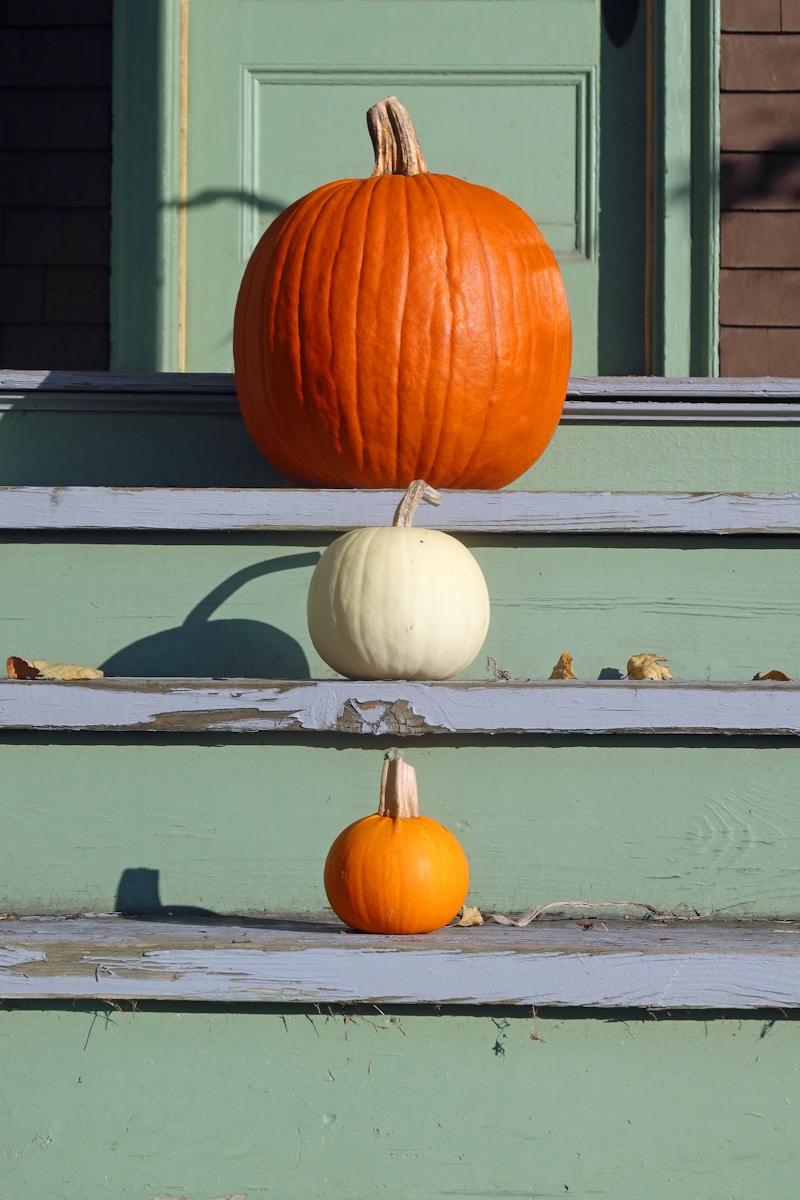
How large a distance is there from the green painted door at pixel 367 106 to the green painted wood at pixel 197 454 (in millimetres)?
1000

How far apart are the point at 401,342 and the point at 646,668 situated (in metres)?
0.67

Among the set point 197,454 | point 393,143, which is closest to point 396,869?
point 197,454

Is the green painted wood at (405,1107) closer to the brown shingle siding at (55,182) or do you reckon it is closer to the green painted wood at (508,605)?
the green painted wood at (508,605)

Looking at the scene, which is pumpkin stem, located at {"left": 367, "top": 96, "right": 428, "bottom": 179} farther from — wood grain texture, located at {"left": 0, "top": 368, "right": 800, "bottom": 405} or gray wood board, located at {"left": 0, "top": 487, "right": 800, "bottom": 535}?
gray wood board, located at {"left": 0, "top": 487, "right": 800, "bottom": 535}

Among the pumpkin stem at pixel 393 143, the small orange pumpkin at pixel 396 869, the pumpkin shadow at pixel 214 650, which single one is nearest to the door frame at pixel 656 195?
the pumpkin stem at pixel 393 143

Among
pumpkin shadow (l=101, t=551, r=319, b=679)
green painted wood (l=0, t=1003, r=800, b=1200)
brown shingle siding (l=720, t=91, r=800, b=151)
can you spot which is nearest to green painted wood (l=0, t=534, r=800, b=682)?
pumpkin shadow (l=101, t=551, r=319, b=679)

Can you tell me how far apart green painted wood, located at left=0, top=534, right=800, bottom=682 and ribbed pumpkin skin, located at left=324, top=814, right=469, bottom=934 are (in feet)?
1.36

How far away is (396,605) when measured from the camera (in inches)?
63.2

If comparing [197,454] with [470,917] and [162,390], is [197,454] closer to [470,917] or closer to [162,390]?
[162,390]

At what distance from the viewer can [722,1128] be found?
1.42 meters

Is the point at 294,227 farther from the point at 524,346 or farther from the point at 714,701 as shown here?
the point at 714,701

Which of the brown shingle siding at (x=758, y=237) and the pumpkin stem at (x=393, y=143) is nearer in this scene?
the pumpkin stem at (x=393, y=143)

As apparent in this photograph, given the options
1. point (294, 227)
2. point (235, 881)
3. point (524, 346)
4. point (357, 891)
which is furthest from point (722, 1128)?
point (294, 227)

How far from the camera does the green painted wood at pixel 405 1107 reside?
55.6 inches
